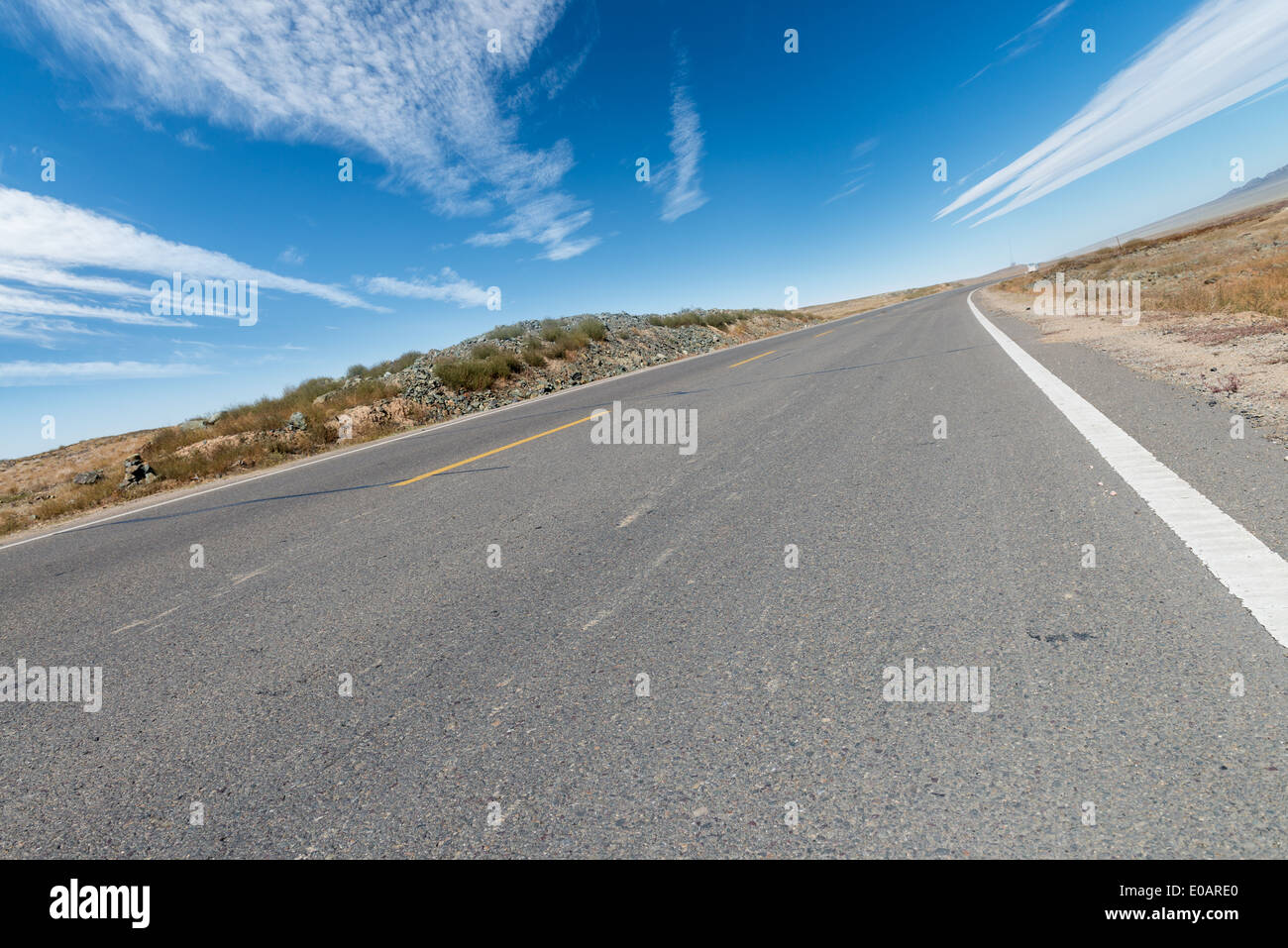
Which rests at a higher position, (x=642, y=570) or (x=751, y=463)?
(x=751, y=463)

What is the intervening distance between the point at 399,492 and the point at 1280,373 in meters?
8.59

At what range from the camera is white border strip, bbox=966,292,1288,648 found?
7.02 ft

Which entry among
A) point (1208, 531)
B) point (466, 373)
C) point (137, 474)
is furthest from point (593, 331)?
point (1208, 531)

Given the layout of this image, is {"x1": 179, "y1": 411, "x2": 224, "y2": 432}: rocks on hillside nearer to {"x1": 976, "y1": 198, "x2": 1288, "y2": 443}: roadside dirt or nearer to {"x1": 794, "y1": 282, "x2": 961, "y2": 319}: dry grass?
{"x1": 976, "y1": 198, "x2": 1288, "y2": 443}: roadside dirt

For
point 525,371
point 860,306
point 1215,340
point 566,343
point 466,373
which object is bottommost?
point 1215,340

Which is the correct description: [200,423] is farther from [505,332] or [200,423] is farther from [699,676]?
[699,676]

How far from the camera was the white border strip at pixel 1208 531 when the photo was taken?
214 centimetres

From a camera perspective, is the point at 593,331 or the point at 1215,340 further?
the point at 593,331

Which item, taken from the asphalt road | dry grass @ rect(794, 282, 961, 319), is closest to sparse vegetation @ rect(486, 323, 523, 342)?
the asphalt road

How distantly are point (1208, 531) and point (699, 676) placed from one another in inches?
98.5

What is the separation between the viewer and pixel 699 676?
2.22 m
